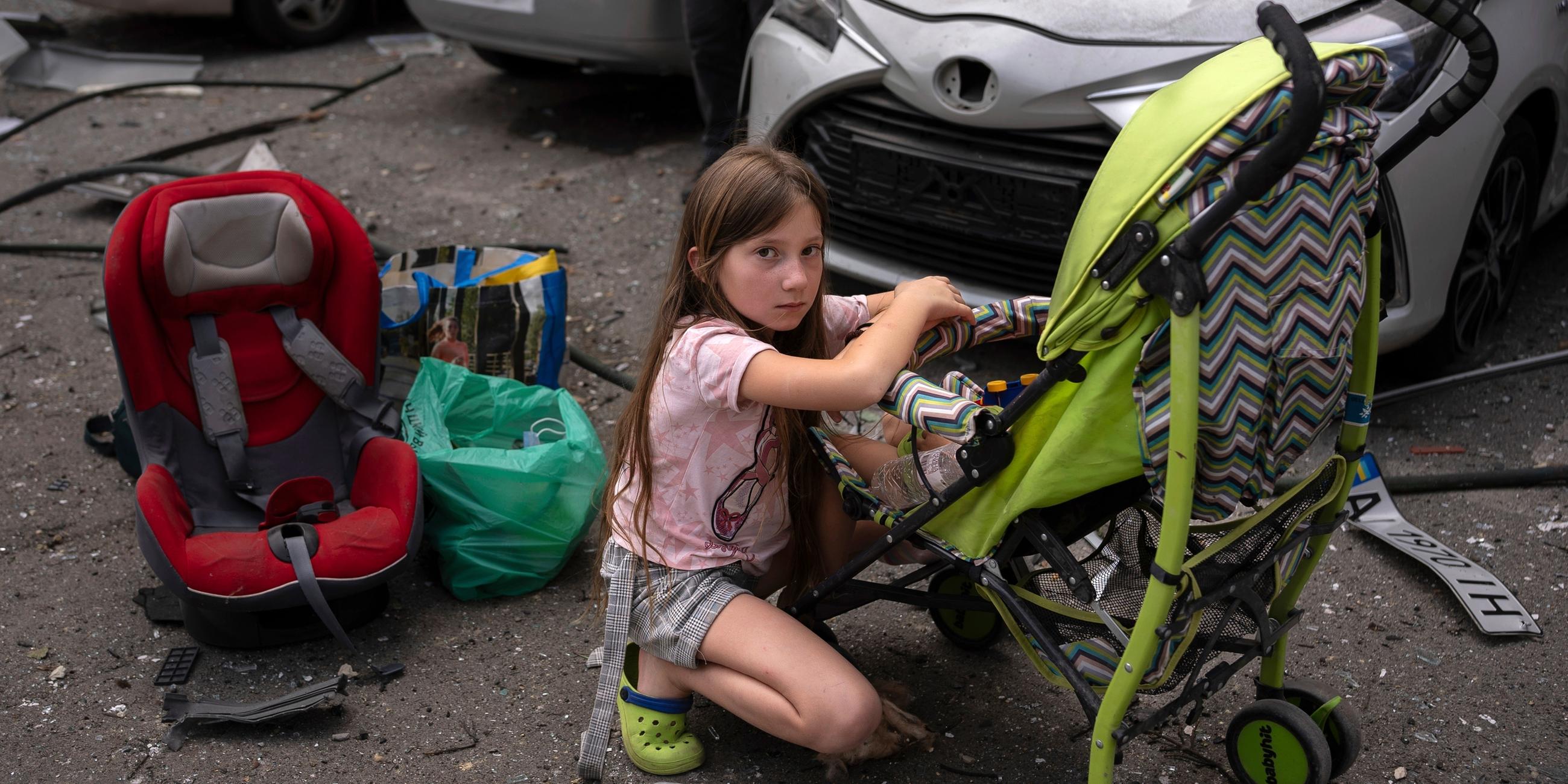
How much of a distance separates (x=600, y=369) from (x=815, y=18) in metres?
1.31

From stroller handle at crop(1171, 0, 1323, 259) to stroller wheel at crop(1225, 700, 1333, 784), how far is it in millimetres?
935

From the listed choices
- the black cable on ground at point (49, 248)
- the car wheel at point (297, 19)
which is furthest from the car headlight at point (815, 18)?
the car wheel at point (297, 19)

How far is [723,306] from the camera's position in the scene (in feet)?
7.50

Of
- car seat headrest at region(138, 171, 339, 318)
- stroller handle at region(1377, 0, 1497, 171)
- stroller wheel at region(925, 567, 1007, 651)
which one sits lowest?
stroller wheel at region(925, 567, 1007, 651)

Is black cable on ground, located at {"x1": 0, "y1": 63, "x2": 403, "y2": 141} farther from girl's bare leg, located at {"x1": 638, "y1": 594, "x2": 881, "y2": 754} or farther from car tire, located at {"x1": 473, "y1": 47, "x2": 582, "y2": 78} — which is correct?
girl's bare leg, located at {"x1": 638, "y1": 594, "x2": 881, "y2": 754}

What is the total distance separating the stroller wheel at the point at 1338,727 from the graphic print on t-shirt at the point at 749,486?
1.08 m

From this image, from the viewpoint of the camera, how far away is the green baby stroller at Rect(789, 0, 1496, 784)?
1.76 meters

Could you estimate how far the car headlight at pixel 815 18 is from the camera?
3832 millimetres

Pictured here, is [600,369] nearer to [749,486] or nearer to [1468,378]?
[749,486]

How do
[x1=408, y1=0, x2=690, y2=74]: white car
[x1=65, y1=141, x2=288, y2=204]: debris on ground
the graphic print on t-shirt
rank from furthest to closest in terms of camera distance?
[x1=408, y1=0, x2=690, y2=74]: white car < [x1=65, y1=141, x2=288, y2=204]: debris on ground < the graphic print on t-shirt

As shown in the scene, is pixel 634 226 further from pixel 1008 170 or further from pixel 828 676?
pixel 828 676

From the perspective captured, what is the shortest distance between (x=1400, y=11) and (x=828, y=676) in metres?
2.50

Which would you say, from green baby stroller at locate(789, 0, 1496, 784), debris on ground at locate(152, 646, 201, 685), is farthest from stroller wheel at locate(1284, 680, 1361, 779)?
debris on ground at locate(152, 646, 201, 685)

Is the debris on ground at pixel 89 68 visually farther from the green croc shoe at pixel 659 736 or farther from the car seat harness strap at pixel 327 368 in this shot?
the green croc shoe at pixel 659 736
